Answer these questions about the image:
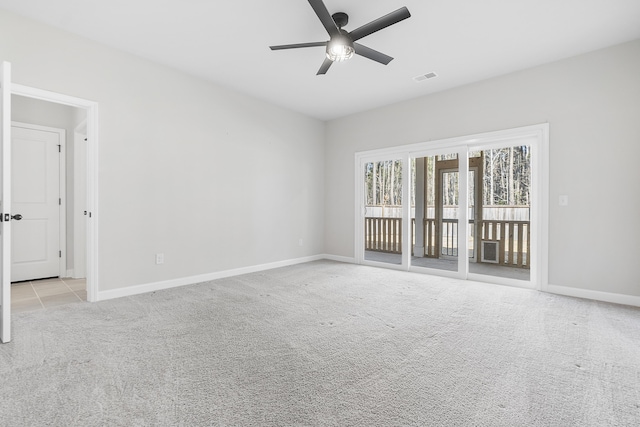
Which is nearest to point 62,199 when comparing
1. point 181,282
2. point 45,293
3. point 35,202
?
point 35,202

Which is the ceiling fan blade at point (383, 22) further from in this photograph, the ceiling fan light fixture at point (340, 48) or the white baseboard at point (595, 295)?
the white baseboard at point (595, 295)

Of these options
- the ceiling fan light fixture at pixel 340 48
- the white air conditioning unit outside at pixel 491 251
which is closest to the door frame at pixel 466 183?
the white air conditioning unit outside at pixel 491 251

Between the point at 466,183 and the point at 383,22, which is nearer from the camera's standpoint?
the point at 383,22

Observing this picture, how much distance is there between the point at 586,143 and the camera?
3402 millimetres

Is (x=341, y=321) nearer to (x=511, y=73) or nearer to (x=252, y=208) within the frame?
(x=252, y=208)

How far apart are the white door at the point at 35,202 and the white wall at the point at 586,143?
5879 millimetres

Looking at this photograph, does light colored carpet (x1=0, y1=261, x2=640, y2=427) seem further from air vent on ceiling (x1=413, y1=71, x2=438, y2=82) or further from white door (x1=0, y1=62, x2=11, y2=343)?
air vent on ceiling (x1=413, y1=71, x2=438, y2=82)

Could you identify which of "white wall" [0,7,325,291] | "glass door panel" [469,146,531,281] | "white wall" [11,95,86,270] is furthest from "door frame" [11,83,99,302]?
"glass door panel" [469,146,531,281]

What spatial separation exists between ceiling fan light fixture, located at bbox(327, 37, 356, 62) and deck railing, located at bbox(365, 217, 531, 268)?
10.1 ft

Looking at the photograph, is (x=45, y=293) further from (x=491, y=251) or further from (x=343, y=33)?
(x=491, y=251)

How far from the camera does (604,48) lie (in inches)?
129

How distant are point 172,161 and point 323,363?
3123 mm

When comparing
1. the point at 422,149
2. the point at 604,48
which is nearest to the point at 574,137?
the point at 604,48

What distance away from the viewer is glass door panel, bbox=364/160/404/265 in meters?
5.18
